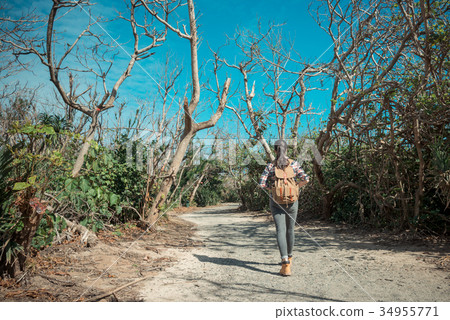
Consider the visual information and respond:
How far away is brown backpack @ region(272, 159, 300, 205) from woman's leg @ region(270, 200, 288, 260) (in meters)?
0.13

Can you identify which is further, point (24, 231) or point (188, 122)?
point (188, 122)

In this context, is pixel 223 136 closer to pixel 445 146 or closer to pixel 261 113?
pixel 261 113

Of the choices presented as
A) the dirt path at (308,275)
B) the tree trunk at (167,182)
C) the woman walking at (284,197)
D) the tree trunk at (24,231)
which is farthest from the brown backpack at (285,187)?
the tree trunk at (167,182)

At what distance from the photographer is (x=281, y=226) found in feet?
13.2

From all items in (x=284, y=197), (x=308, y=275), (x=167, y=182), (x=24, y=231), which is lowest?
(x=308, y=275)

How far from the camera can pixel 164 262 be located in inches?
182

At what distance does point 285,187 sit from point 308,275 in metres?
1.11

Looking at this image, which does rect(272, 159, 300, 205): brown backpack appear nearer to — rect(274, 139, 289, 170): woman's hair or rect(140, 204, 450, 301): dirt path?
rect(274, 139, 289, 170): woman's hair

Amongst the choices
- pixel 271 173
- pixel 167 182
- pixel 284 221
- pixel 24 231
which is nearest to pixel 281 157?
pixel 271 173

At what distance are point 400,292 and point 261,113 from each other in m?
8.39

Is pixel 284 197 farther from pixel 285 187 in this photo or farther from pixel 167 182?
pixel 167 182

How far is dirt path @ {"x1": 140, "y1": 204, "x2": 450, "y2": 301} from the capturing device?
3070 millimetres

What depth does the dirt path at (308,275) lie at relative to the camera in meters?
3.07

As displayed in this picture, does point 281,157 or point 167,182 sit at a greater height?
point 281,157
